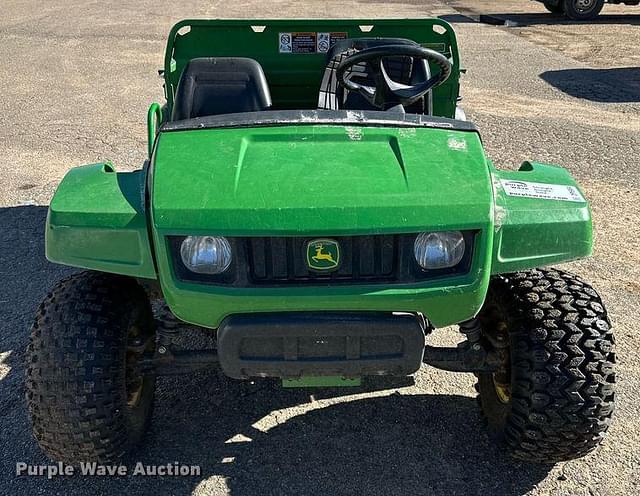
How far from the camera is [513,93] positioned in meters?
8.63

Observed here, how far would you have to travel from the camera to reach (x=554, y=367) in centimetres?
236

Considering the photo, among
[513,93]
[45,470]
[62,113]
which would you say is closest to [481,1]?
[513,93]

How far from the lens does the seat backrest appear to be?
3.26 m

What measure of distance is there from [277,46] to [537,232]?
2.56m

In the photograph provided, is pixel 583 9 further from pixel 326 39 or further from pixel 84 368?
pixel 84 368

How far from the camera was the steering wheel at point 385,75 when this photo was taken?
278 centimetres

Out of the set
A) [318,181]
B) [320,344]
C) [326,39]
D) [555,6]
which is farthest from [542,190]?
[555,6]

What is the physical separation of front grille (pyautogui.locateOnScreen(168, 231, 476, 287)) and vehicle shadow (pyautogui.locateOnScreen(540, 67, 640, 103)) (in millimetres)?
7129

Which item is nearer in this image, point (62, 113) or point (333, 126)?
point (333, 126)

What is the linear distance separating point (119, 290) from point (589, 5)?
14791mm

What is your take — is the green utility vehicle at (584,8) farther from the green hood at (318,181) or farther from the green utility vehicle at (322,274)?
the green hood at (318,181)

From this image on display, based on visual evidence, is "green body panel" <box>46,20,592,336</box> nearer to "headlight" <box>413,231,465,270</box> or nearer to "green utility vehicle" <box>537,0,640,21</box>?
"headlight" <box>413,231,465,270</box>

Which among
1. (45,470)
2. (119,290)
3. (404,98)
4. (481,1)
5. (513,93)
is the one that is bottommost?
(481,1)

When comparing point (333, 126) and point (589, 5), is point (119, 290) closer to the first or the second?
point (333, 126)
